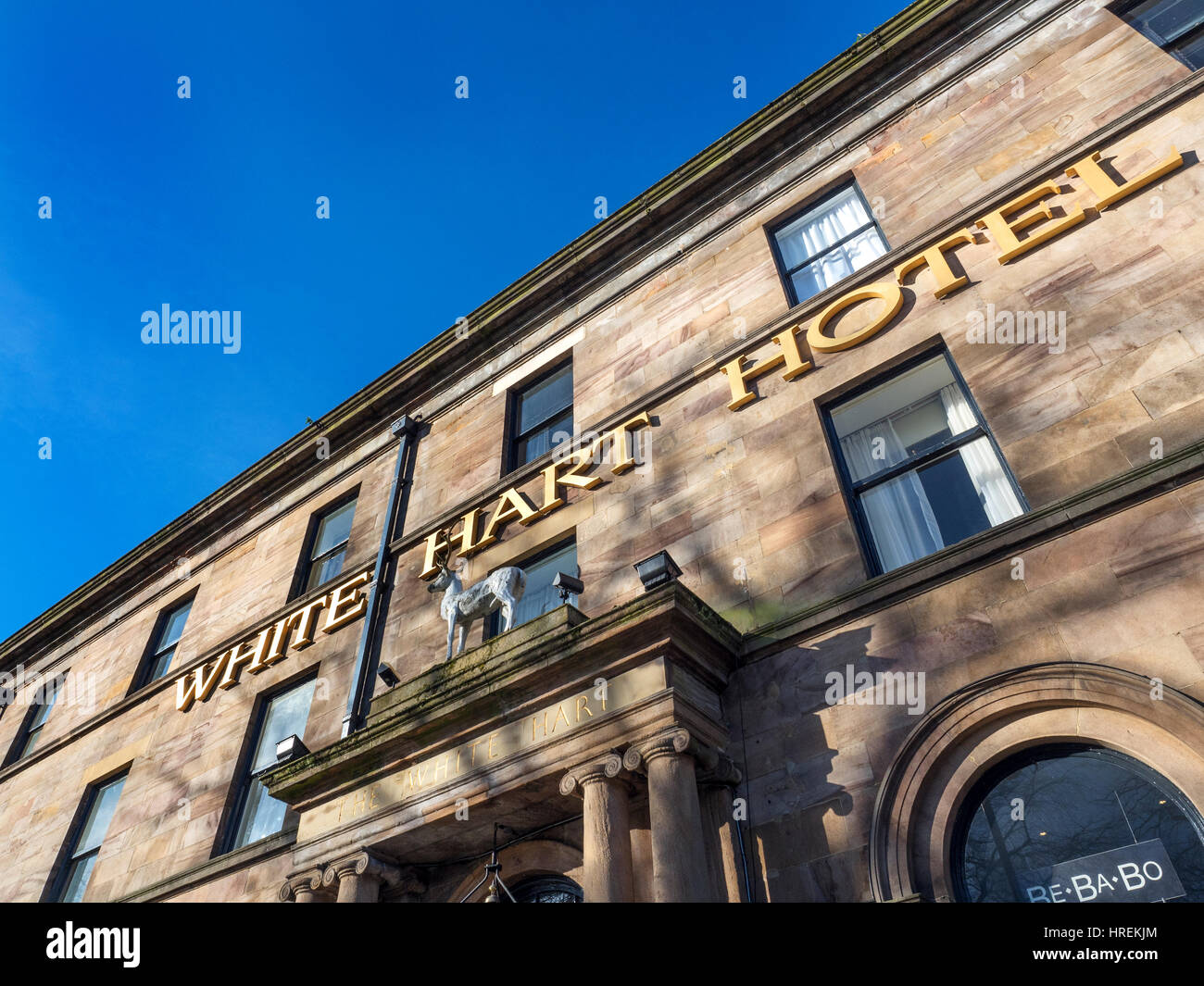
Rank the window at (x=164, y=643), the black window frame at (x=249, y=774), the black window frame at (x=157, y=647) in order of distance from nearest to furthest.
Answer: the black window frame at (x=249, y=774) → the black window frame at (x=157, y=647) → the window at (x=164, y=643)

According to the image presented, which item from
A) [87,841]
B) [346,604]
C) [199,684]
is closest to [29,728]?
[87,841]

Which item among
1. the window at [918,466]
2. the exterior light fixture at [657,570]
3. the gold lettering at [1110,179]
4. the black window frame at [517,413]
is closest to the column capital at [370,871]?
the exterior light fixture at [657,570]

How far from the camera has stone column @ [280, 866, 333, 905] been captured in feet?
32.0

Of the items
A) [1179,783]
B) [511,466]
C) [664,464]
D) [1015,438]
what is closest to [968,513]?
[1015,438]

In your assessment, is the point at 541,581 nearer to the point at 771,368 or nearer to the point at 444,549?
the point at 444,549

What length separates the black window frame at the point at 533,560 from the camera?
1225cm

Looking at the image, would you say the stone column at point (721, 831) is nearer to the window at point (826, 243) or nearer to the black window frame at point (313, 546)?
the window at point (826, 243)

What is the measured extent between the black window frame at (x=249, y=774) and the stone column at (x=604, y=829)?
6.34m

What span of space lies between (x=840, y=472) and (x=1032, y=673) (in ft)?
11.8

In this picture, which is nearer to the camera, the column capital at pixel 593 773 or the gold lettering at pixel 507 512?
the column capital at pixel 593 773

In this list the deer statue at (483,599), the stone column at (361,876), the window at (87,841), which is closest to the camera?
the stone column at (361,876)

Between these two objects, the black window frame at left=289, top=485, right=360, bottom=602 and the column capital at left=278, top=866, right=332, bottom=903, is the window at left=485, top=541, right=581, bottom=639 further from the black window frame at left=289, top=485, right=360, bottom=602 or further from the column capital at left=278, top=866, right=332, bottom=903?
the black window frame at left=289, top=485, right=360, bottom=602

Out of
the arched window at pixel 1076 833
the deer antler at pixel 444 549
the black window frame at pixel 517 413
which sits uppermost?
the black window frame at pixel 517 413

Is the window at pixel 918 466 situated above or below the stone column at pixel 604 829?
above
